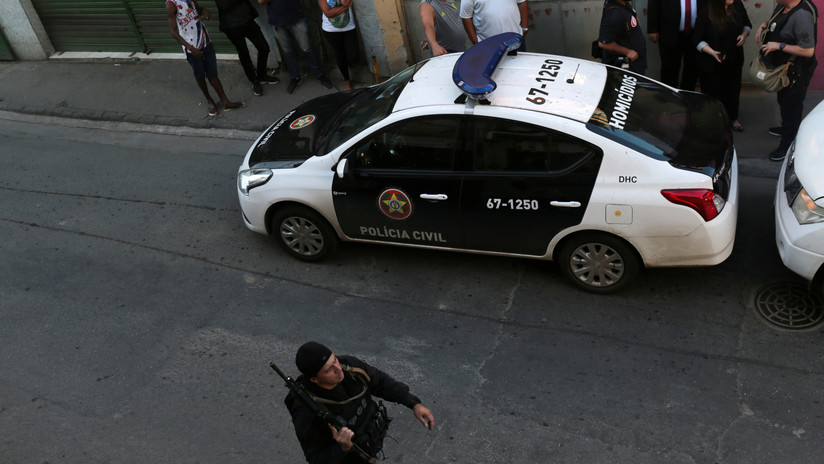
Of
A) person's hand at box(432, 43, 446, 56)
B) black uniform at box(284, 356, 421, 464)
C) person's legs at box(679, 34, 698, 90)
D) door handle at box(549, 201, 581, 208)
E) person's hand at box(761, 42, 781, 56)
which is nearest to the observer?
black uniform at box(284, 356, 421, 464)

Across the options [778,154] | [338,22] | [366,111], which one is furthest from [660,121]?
[338,22]

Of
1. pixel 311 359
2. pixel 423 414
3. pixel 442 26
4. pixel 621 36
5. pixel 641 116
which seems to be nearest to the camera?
pixel 311 359

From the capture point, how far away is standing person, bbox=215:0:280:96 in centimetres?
958

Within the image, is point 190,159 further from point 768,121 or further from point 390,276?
point 768,121

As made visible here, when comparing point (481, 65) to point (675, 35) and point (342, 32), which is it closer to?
point (675, 35)

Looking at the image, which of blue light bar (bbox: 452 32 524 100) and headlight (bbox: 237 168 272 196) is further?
headlight (bbox: 237 168 272 196)

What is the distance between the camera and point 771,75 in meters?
6.84

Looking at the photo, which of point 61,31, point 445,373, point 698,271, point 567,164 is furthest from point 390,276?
point 61,31

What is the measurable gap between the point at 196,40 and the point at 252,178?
368 cm

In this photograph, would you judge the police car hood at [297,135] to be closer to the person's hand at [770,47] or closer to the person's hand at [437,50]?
the person's hand at [437,50]

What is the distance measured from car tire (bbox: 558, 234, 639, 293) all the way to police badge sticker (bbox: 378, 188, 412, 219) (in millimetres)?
1283

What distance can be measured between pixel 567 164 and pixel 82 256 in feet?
16.1

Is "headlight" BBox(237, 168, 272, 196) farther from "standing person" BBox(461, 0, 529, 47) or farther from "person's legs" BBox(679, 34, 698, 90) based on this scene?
"person's legs" BBox(679, 34, 698, 90)

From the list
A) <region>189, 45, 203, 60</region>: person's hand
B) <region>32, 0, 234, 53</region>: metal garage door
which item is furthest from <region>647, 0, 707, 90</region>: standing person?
<region>32, 0, 234, 53</region>: metal garage door
